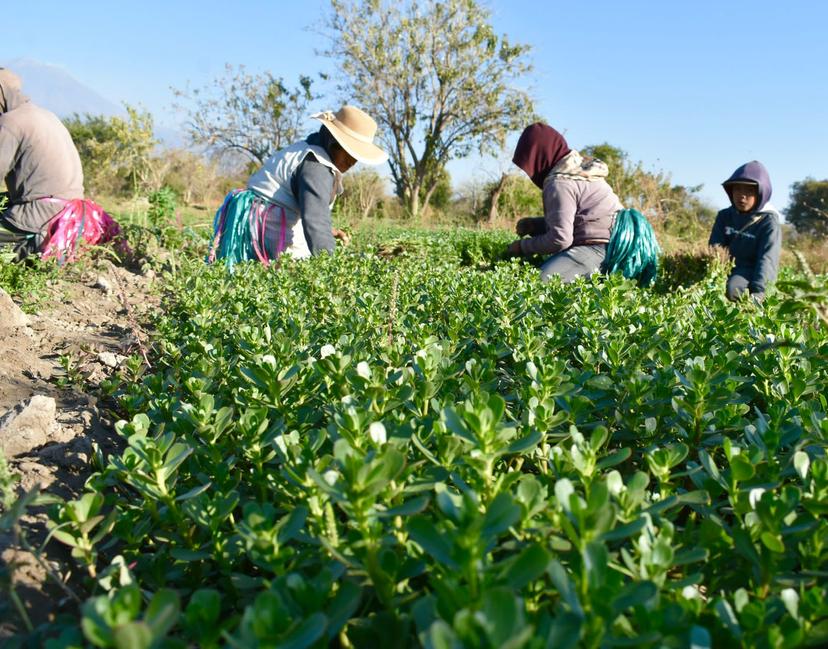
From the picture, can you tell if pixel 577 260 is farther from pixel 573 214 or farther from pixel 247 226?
pixel 247 226

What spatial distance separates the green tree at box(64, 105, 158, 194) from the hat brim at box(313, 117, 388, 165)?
7.85 feet

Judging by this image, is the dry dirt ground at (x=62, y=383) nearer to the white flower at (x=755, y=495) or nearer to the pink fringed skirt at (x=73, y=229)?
the pink fringed skirt at (x=73, y=229)

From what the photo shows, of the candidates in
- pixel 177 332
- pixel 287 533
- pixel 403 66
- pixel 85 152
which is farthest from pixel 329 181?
pixel 85 152

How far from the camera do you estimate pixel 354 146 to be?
543 cm

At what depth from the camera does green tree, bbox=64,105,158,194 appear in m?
9.77

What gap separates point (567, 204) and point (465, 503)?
526cm

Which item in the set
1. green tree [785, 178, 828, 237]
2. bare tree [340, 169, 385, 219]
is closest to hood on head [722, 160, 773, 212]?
bare tree [340, 169, 385, 219]

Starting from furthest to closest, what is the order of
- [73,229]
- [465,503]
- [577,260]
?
[577,260]
[73,229]
[465,503]

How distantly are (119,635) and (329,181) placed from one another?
16.9 ft

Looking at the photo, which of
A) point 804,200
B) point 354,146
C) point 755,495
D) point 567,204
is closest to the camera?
point 755,495

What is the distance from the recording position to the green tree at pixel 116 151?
32.1ft

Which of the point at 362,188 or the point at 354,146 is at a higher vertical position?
the point at 362,188

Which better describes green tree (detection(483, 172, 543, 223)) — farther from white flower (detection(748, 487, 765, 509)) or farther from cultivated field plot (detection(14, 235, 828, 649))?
white flower (detection(748, 487, 765, 509))

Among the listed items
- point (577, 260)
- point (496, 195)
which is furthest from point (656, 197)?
point (577, 260)
